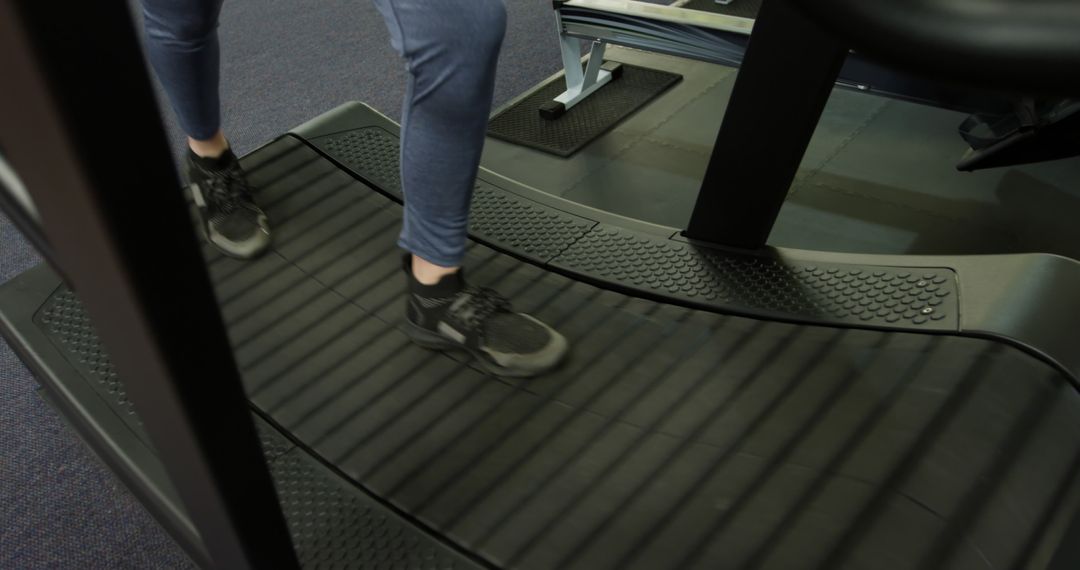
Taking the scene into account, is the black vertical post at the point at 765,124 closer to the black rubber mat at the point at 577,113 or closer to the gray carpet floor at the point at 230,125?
the black rubber mat at the point at 577,113

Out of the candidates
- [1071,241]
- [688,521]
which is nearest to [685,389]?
[688,521]

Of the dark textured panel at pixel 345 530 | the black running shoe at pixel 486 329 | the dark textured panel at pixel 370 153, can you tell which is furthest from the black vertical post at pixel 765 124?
the dark textured panel at pixel 345 530

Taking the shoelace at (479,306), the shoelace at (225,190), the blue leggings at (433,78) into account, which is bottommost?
the shoelace at (225,190)

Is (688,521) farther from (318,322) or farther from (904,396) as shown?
(318,322)

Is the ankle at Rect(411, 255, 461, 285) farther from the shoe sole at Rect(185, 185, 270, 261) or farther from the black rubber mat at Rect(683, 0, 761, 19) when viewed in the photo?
the black rubber mat at Rect(683, 0, 761, 19)

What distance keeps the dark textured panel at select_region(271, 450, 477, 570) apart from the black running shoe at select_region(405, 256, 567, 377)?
27cm

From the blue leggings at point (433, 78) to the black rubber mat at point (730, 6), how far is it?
5.69 ft

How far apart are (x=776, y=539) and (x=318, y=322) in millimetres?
788

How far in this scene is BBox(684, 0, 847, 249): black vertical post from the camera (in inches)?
45.4

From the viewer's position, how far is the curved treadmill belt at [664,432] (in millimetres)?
893

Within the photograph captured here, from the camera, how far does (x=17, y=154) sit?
418 millimetres

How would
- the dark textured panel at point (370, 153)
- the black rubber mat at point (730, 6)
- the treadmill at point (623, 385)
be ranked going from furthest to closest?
1. the black rubber mat at point (730, 6)
2. the dark textured panel at point (370, 153)
3. the treadmill at point (623, 385)

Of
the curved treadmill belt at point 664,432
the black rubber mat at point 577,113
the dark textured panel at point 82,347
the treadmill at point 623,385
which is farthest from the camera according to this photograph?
the black rubber mat at point 577,113

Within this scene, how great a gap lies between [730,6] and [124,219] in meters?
2.48
